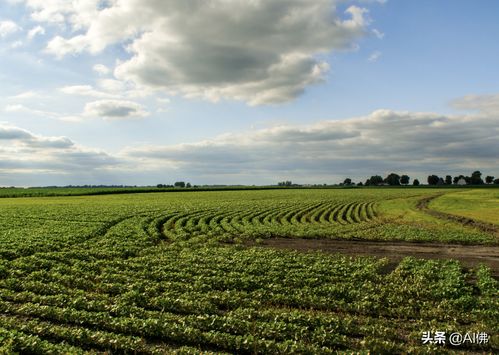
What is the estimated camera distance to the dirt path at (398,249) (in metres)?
25.5

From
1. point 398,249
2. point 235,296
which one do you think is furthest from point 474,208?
point 235,296

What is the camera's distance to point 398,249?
29.0m

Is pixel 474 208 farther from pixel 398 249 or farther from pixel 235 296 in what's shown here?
pixel 235 296

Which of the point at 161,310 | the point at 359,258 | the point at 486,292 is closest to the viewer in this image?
the point at 161,310

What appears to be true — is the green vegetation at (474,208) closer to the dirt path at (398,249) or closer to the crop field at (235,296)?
the dirt path at (398,249)

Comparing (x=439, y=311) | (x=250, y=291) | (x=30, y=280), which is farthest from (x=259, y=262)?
(x=30, y=280)

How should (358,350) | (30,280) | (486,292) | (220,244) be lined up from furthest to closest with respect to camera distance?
(220,244), (30,280), (486,292), (358,350)

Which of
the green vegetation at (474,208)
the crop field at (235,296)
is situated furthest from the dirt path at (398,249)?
the green vegetation at (474,208)

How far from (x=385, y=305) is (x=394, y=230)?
25098mm

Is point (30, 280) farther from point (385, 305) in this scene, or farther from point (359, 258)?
point (359, 258)

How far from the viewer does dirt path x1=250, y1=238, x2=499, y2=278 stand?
25500 mm

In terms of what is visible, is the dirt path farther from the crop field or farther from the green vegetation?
the green vegetation

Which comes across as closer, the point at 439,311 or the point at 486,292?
the point at 439,311

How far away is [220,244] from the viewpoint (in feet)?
99.5
